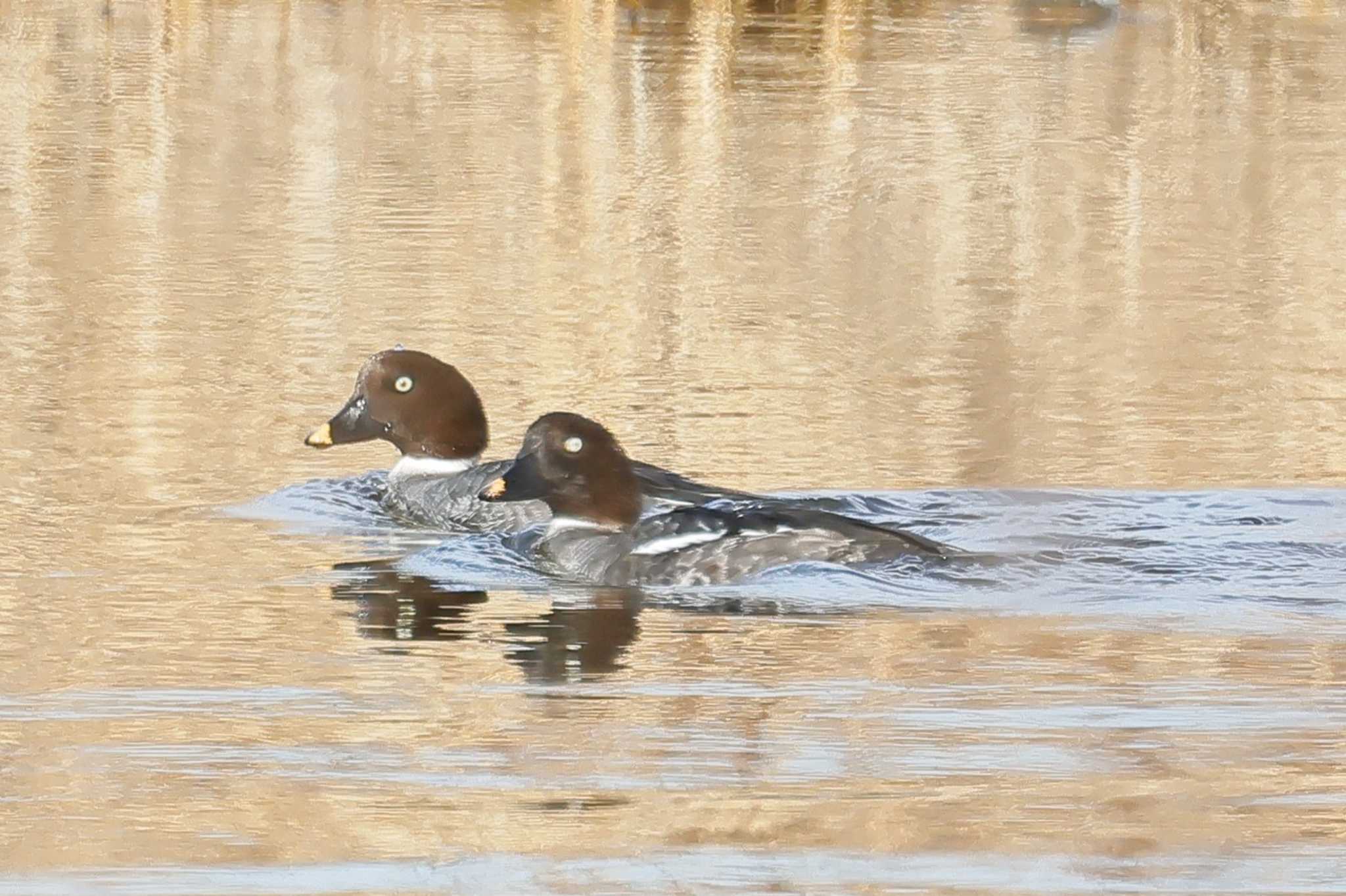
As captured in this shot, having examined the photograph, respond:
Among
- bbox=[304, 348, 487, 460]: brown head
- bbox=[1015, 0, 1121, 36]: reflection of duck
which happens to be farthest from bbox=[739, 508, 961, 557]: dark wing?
bbox=[1015, 0, 1121, 36]: reflection of duck

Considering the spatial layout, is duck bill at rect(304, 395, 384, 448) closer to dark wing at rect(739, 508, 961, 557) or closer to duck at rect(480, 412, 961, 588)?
duck at rect(480, 412, 961, 588)

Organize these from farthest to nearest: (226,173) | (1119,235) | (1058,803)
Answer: (226,173) < (1119,235) < (1058,803)

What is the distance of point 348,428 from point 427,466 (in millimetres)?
349

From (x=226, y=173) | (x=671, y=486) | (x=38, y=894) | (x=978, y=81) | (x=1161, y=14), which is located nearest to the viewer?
(x=38, y=894)

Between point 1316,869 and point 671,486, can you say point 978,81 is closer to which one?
point 671,486

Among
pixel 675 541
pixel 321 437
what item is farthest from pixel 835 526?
pixel 321 437

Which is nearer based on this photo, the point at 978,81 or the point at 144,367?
the point at 144,367

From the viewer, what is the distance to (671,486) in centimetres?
946

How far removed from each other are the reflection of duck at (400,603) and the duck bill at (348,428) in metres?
1.31

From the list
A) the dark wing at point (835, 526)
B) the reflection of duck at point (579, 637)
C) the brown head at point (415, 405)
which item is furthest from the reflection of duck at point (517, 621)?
Answer: the brown head at point (415, 405)

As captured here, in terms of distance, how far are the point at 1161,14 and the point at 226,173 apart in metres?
15.2

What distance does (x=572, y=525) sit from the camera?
9273 millimetres

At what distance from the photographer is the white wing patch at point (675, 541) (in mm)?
8711

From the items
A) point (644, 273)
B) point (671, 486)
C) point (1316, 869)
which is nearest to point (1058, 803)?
point (1316, 869)
